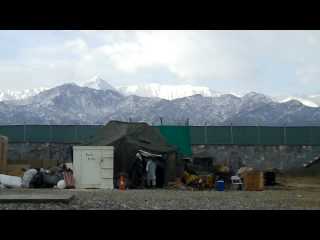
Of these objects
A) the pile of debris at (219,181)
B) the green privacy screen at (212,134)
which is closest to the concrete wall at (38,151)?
the green privacy screen at (212,134)

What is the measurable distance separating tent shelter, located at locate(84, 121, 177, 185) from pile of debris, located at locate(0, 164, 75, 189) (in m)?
1.85

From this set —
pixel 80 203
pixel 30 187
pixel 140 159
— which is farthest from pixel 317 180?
pixel 80 203

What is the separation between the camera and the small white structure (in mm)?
19750

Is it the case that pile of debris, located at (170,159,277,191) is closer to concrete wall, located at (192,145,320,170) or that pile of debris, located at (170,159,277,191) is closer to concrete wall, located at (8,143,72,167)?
concrete wall, located at (192,145,320,170)

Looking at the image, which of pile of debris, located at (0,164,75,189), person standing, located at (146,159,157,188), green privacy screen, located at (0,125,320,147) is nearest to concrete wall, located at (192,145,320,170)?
green privacy screen, located at (0,125,320,147)

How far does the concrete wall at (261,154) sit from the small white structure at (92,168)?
36.6ft

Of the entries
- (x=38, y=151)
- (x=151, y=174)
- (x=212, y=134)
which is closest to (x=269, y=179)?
(x=151, y=174)

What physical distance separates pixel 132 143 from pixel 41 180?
3.55 meters

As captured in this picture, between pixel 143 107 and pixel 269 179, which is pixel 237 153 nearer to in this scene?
pixel 269 179

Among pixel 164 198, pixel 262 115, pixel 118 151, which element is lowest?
pixel 164 198
